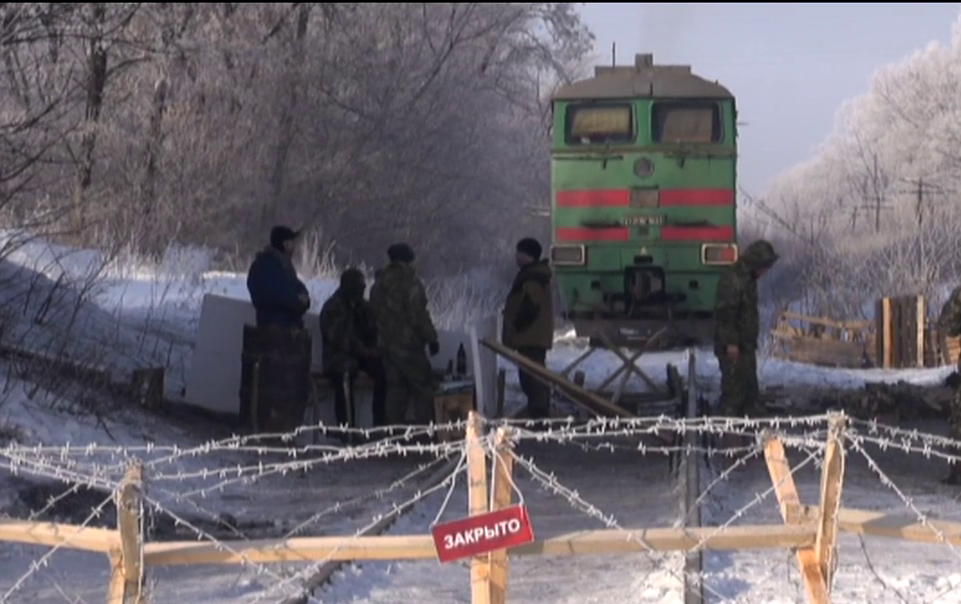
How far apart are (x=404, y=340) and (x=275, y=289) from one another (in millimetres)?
1190

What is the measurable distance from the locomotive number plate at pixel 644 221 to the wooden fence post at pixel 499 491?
14820 millimetres

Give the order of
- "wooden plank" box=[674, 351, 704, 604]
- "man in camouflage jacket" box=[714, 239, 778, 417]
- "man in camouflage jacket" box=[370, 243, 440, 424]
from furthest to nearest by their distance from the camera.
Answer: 1. "man in camouflage jacket" box=[370, 243, 440, 424]
2. "man in camouflage jacket" box=[714, 239, 778, 417]
3. "wooden plank" box=[674, 351, 704, 604]

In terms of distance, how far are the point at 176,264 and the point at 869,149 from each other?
530 inches

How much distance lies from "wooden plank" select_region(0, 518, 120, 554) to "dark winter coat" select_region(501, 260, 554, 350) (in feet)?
32.0

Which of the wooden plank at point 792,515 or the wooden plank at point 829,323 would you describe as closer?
the wooden plank at point 792,515

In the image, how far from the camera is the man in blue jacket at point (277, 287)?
1423cm

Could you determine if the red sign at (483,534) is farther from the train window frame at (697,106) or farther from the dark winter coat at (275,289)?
the train window frame at (697,106)

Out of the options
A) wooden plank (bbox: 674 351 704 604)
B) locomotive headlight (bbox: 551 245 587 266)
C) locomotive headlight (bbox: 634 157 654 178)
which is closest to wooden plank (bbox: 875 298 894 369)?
locomotive headlight (bbox: 634 157 654 178)

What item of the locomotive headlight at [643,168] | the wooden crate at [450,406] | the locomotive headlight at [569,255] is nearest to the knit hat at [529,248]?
the wooden crate at [450,406]

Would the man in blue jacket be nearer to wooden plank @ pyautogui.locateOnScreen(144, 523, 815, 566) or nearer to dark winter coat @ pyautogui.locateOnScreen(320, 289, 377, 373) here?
dark winter coat @ pyautogui.locateOnScreen(320, 289, 377, 373)


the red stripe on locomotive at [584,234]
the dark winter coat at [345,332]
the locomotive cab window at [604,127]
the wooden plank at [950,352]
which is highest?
the locomotive cab window at [604,127]

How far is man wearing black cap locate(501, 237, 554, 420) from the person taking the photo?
15.4 m

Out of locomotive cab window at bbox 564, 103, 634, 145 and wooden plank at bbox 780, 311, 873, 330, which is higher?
locomotive cab window at bbox 564, 103, 634, 145

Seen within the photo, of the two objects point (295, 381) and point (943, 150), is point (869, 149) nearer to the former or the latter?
point (943, 150)
